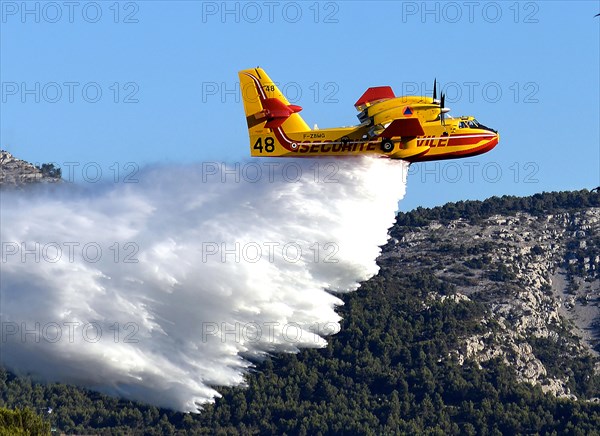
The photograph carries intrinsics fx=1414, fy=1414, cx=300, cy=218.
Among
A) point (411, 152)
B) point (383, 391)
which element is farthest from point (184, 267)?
point (383, 391)

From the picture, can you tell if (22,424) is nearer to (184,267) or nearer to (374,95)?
(184,267)

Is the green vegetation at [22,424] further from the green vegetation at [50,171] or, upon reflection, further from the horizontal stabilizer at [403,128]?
the green vegetation at [50,171]

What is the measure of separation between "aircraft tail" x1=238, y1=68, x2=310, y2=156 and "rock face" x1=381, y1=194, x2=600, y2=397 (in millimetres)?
88473

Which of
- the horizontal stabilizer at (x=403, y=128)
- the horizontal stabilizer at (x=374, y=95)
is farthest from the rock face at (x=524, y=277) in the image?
the horizontal stabilizer at (x=403, y=128)

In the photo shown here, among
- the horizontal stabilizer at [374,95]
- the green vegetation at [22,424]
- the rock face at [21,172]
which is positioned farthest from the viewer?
the rock face at [21,172]

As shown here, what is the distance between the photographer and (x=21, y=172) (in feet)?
473

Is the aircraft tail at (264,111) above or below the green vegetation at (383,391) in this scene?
above

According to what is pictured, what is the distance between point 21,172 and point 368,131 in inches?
3812

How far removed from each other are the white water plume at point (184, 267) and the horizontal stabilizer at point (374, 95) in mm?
3423

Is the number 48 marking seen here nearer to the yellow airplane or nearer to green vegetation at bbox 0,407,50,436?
the yellow airplane

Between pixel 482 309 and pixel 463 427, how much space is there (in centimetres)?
3031

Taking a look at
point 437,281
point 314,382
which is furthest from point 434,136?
point 437,281

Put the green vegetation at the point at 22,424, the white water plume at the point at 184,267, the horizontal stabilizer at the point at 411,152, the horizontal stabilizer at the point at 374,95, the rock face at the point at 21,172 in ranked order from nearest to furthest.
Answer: the horizontal stabilizer at the point at 411,152 → the white water plume at the point at 184,267 → the horizontal stabilizer at the point at 374,95 → the green vegetation at the point at 22,424 → the rock face at the point at 21,172

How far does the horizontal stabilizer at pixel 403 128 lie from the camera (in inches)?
2047
